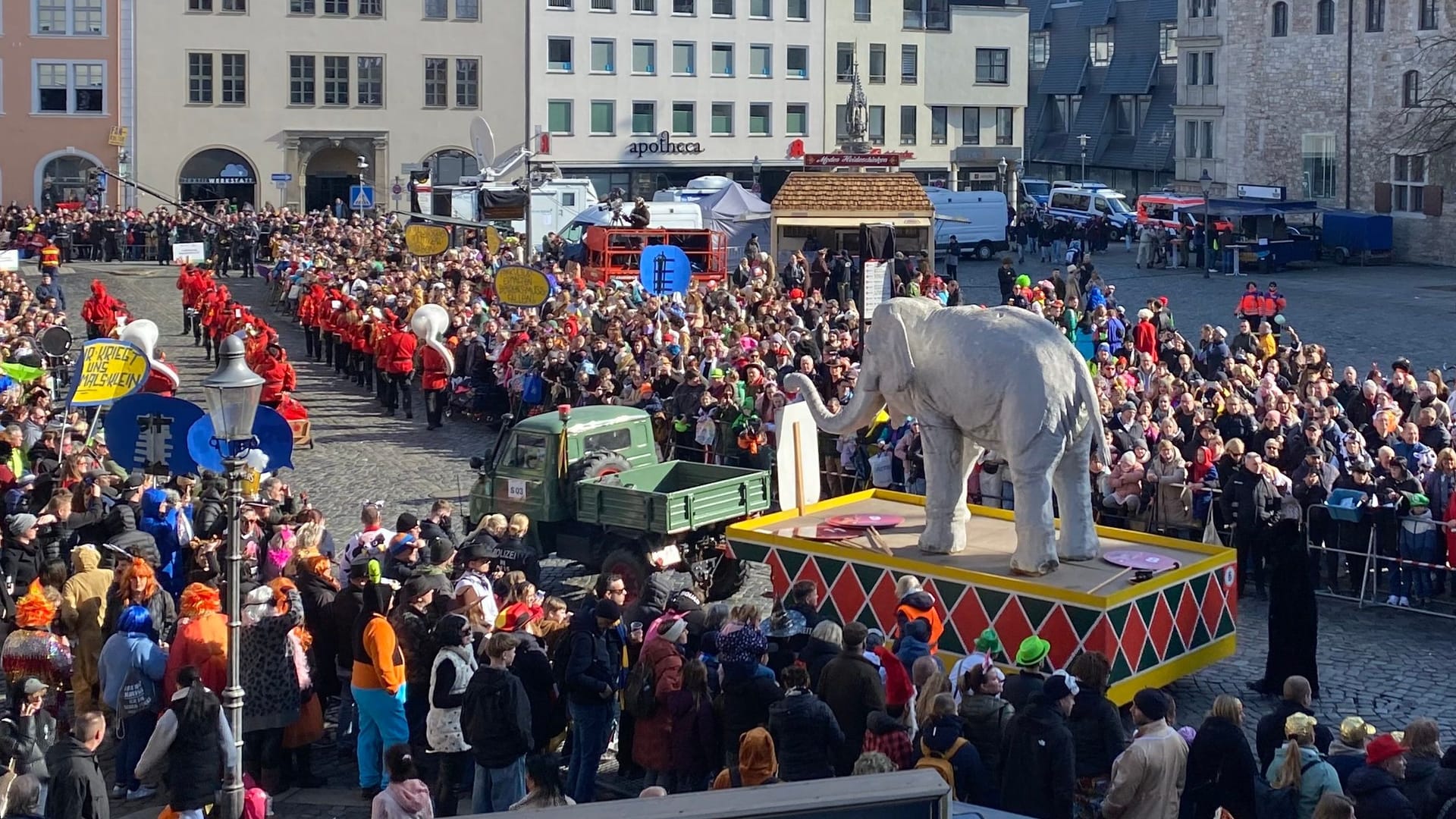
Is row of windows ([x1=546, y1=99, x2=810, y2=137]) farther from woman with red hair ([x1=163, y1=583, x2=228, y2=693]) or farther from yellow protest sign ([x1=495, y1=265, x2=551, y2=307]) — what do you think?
woman with red hair ([x1=163, y1=583, x2=228, y2=693])

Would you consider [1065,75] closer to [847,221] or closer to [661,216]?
[661,216]

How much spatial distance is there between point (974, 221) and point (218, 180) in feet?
83.8

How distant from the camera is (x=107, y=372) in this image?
19.5 metres

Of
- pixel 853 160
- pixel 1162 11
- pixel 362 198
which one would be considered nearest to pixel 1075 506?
pixel 853 160

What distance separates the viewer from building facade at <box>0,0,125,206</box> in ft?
206

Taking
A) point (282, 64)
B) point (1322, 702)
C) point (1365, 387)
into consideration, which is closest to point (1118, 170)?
point (282, 64)

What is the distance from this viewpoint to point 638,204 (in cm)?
4350

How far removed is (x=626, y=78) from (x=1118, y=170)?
21.0 metres

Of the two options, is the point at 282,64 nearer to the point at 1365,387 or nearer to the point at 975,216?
the point at 975,216

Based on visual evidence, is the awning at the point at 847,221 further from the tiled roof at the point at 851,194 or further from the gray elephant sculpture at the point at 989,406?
the gray elephant sculpture at the point at 989,406

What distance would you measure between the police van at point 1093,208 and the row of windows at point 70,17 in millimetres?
30480

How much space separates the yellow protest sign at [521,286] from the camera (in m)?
28.1

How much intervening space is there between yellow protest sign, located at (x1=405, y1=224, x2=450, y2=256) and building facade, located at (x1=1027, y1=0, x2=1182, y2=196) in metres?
42.1

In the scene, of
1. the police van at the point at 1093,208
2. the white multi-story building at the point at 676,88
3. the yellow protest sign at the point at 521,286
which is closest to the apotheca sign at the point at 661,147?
the white multi-story building at the point at 676,88
